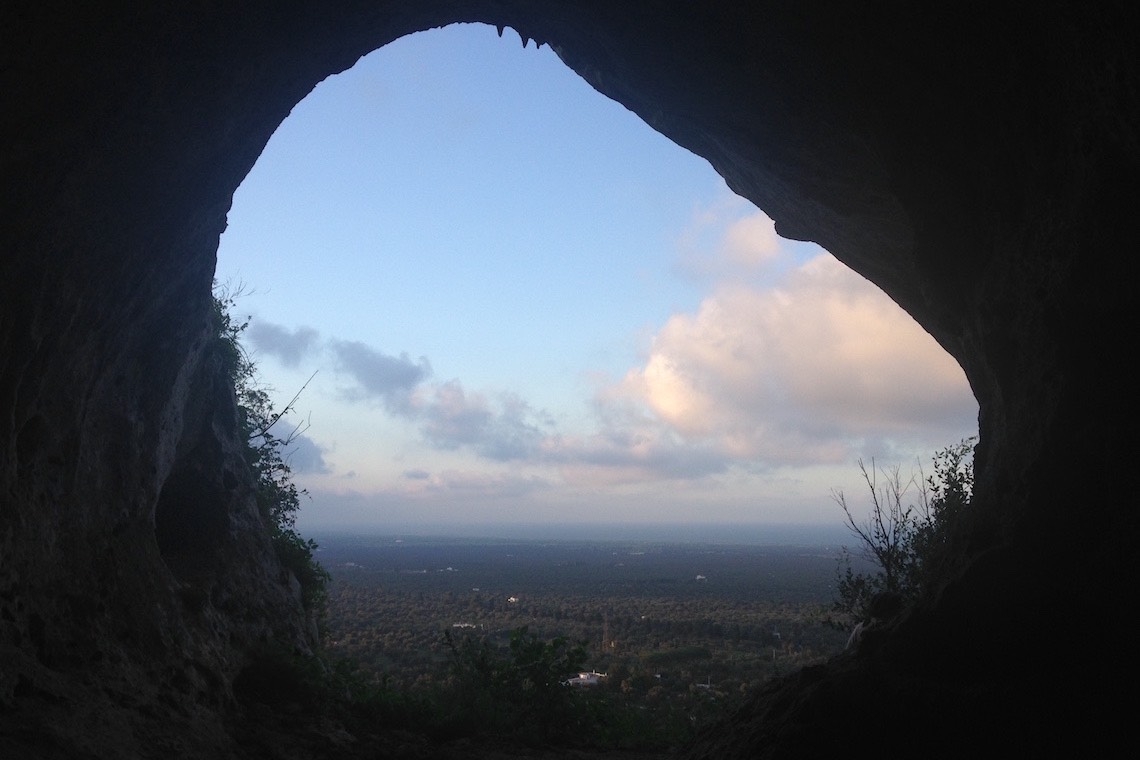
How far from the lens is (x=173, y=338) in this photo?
849cm

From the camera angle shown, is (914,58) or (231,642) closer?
(914,58)

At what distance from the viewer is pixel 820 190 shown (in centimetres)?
912

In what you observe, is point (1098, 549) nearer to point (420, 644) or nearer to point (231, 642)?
point (231, 642)

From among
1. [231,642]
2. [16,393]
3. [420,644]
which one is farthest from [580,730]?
[420,644]

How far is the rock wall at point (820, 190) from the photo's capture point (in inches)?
193

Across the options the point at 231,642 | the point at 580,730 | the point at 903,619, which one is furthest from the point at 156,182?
the point at 580,730

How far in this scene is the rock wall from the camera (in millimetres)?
4910

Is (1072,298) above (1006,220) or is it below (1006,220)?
below

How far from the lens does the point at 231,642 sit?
891 cm

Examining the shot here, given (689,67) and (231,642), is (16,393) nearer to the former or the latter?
(231,642)

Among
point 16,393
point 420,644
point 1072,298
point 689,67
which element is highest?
point 689,67

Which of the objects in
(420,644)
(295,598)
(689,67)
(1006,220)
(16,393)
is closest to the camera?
(16,393)

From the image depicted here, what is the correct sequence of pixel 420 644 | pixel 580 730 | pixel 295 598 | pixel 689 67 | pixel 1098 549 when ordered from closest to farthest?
1. pixel 1098 549
2. pixel 689 67
3. pixel 580 730
4. pixel 295 598
5. pixel 420 644

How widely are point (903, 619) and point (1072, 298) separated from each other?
3.27 metres
